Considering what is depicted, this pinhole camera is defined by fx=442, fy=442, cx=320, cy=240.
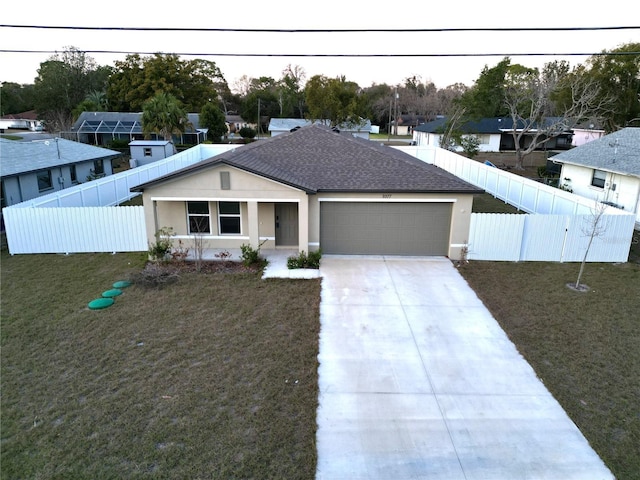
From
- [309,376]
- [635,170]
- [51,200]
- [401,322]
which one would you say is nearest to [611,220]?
[635,170]

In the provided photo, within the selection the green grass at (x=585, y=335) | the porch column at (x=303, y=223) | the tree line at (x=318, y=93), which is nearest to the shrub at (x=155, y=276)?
the porch column at (x=303, y=223)

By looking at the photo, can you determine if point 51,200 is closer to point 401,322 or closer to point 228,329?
point 228,329

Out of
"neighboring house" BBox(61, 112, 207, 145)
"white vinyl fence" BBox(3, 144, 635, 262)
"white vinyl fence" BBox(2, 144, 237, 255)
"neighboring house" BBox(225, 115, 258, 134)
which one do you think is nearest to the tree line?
"neighboring house" BBox(225, 115, 258, 134)

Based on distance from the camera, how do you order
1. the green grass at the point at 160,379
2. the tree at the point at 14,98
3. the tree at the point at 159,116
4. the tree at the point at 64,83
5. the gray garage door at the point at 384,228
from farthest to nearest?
the tree at the point at 14,98, the tree at the point at 64,83, the tree at the point at 159,116, the gray garage door at the point at 384,228, the green grass at the point at 160,379

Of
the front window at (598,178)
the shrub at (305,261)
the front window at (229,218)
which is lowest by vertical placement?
the shrub at (305,261)

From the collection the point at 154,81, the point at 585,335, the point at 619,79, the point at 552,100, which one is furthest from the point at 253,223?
the point at 154,81

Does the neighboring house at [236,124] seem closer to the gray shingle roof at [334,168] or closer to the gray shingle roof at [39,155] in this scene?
the gray shingle roof at [39,155]
